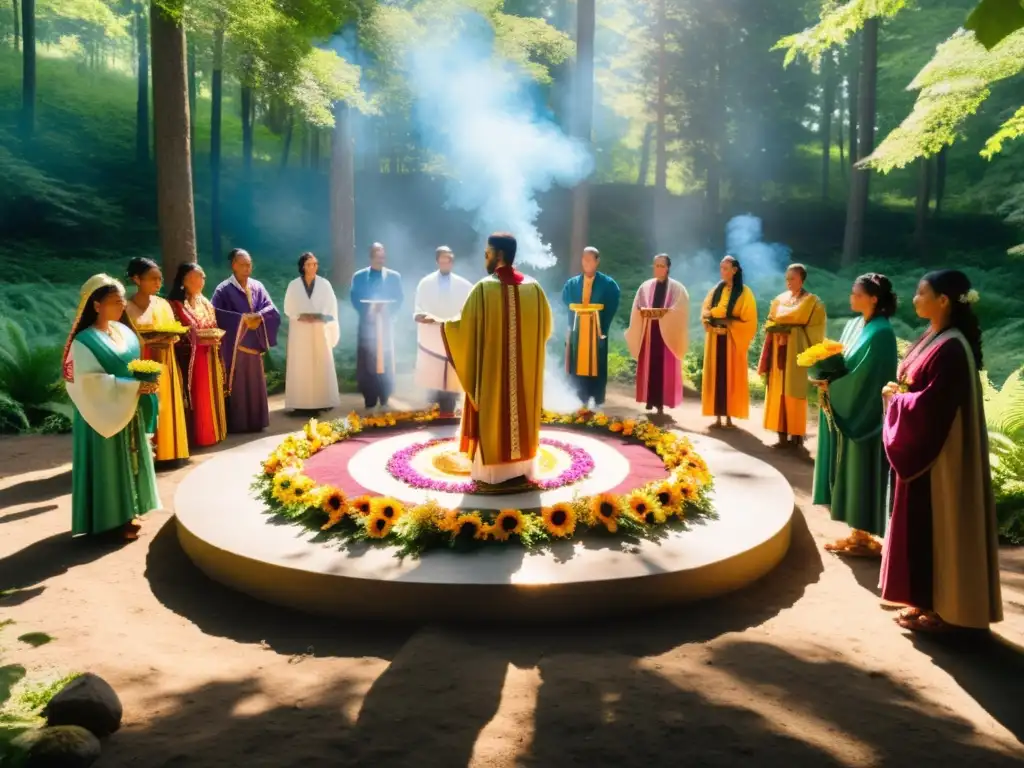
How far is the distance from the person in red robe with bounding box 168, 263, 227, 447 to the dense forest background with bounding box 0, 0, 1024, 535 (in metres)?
1.77

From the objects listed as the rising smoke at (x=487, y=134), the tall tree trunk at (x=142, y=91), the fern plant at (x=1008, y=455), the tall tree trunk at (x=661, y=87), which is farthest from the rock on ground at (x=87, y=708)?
the tall tree trunk at (x=142, y=91)

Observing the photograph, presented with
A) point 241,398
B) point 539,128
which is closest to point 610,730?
point 241,398

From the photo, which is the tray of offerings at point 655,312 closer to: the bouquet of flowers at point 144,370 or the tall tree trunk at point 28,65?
the bouquet of flowers at point 144,370

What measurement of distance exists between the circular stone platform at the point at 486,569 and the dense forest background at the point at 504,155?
640cm

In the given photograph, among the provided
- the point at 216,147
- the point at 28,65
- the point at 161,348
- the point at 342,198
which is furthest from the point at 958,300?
the point at 28,65

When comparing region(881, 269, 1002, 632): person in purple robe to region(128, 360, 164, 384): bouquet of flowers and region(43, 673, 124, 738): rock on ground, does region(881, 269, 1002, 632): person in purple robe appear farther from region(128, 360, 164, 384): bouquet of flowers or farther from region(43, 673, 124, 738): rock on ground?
region(128, 360, 164, 384): bouquet of flowers

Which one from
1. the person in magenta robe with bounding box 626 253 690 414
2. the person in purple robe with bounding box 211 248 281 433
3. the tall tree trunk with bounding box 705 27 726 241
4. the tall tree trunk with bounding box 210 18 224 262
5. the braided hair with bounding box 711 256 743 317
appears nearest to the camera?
the person in purple robe with bounding box 211 248 281 433

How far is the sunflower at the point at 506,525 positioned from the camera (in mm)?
5680

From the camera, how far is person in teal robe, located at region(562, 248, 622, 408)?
1105 centimetres

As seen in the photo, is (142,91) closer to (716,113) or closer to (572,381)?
(716,113)

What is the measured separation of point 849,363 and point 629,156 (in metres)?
41.7

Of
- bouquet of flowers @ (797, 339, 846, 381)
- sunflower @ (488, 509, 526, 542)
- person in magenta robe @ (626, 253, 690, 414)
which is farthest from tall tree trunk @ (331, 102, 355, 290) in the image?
bouquet of flowers @ (797, 339, 846, 381)

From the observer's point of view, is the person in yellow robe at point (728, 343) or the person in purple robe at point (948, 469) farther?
the person in yellow robe at point (728, 343)

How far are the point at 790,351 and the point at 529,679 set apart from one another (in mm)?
7004
